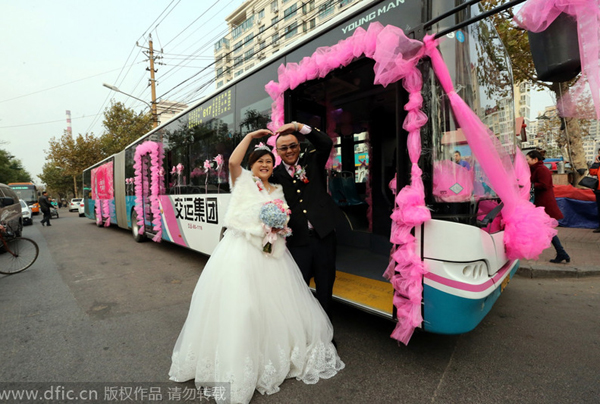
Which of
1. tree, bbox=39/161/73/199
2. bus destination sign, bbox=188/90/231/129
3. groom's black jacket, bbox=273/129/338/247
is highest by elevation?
tree, bbox=39/161/73/199

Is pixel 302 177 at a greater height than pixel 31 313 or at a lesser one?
greater

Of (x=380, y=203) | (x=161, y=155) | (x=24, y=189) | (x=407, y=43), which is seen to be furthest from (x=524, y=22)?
(x=24, y=189)

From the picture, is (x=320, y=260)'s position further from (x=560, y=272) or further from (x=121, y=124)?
(x=121, y=124)

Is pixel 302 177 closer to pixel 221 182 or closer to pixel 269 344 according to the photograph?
pixel 269 344

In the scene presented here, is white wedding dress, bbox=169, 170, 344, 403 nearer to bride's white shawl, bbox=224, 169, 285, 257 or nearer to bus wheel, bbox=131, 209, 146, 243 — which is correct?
bride's white shawl, bbox=224, 169, 285, 257

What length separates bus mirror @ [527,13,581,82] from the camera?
1647 millimetres

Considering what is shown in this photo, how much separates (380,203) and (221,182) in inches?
109

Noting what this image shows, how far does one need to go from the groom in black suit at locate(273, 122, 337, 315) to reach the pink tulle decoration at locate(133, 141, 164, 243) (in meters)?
5.32

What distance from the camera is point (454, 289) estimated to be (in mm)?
2221

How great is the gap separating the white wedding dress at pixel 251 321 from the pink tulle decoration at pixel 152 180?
17.6 feet

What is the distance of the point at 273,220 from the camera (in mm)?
2383

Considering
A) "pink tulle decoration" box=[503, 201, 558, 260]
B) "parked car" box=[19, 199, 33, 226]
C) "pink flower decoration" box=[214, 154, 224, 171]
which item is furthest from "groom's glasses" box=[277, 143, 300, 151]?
"parked car" box=[19, 199, 33, 226]

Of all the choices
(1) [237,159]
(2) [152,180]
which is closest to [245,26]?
(2) [152,180]

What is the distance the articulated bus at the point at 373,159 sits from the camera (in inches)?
90.5
